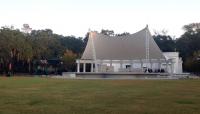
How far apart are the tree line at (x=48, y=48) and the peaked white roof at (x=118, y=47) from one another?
11.0 meters

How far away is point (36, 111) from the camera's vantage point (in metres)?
10.6

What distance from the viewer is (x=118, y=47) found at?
5550 centimetres

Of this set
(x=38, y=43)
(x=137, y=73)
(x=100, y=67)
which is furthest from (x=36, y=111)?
(x=38, y=43)

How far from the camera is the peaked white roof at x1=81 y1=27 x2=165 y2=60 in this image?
5359 cm

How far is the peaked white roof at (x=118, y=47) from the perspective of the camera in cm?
5359

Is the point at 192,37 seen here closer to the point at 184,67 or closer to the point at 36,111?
the point at 184,67

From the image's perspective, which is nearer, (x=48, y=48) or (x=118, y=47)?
(x=118, y=47)

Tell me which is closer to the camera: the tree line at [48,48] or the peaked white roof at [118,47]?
the peaked white roof at [118,47]

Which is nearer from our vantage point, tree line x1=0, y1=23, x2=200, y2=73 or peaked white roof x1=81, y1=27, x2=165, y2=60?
peaked white roof x1=81, y1=27, x2=165, y2=60

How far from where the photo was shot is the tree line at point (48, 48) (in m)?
59.1

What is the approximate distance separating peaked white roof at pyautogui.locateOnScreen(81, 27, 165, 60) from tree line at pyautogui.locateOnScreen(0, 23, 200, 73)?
11.0 meters

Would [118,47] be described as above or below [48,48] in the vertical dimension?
below

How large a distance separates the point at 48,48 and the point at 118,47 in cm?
1962

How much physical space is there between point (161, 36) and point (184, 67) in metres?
13.9
